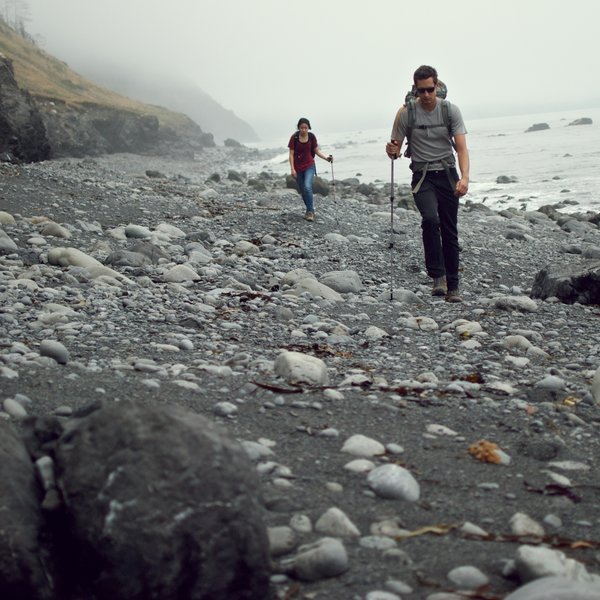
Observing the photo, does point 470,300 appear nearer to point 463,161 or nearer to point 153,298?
point 463,161

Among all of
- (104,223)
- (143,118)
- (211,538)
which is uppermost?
(143,118)

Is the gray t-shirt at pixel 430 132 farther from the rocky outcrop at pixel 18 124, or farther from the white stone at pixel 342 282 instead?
the rocky outcrop at pixel 18 124

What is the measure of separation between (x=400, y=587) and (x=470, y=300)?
20.4 ft

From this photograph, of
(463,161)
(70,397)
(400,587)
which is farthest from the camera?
(463,161)

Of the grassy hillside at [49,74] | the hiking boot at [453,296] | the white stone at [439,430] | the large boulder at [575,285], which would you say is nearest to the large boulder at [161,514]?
the white stone at [439,430]

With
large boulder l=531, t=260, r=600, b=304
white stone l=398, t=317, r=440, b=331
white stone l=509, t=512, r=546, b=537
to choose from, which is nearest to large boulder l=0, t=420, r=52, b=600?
white stone l=509, t=512, r=546, b=537

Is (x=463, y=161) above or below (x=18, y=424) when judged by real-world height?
above

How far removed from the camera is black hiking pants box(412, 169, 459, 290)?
A: 8156mm

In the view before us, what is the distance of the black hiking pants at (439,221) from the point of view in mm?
8156

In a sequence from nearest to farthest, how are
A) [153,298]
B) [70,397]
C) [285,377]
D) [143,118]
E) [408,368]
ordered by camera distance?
[70,397] → [285,377] → [408,368] → [153,298] → [143,118]

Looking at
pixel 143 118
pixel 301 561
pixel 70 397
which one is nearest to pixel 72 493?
pixel 301 561

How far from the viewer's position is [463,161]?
789 centimetres

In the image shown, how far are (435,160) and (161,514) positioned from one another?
20.6ft

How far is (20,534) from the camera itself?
259cm
